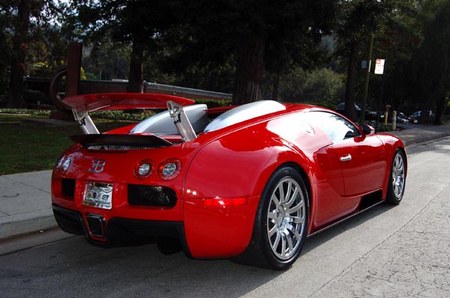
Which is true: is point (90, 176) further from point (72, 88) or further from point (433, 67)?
point (433, 67)

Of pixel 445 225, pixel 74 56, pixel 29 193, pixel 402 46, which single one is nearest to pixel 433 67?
pixel 402 46

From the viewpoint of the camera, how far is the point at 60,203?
4066mm

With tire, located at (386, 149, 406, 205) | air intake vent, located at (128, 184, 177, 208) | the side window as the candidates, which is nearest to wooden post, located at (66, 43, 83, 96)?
tire, located at (386, 149, 406, 205)

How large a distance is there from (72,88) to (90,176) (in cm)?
1082

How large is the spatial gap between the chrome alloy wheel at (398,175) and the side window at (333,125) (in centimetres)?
105

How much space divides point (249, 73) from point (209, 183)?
38.5 ft

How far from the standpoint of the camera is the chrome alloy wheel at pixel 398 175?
6.21m

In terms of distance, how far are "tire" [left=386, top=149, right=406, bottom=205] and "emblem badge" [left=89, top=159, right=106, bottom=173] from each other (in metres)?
3.84

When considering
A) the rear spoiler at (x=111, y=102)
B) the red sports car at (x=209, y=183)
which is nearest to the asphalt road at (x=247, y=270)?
the red sports car at (x=209, y=183)

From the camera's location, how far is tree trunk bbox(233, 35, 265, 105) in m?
14.8

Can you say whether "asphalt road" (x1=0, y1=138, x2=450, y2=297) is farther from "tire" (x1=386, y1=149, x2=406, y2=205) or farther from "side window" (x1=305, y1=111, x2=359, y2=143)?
"side window" (x1=305, y1=111, x2=359, y2=143)

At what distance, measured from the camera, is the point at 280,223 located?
4004 millimetres

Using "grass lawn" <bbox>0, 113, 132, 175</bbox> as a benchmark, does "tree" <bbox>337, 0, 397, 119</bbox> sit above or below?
above

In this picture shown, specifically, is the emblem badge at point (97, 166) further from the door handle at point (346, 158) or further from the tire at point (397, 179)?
the tire at point (397, 179)
